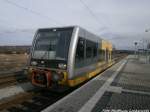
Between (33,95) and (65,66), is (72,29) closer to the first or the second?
(65,66)

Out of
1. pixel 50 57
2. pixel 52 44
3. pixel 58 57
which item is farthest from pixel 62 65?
pixel 52 44

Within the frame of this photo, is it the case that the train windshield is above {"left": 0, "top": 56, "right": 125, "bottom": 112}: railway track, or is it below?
above

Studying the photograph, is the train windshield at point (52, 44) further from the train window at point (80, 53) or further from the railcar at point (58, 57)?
the train window at point (80, 53)

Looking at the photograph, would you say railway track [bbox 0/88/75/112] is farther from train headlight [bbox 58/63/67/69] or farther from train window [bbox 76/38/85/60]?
train window [bbox 76/38/85/60]

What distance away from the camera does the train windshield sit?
802cm

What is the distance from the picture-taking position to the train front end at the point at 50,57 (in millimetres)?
7723

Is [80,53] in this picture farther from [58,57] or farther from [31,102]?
[31,102]

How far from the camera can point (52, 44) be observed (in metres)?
8.35

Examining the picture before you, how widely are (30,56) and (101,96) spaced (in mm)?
3927

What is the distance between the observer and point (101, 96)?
22.8 feet

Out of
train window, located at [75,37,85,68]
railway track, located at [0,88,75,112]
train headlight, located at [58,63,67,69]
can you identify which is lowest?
railway track, located at [0,88,75,112]

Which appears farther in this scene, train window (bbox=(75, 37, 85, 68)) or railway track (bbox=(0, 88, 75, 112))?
train window (bbox=(75, 37, 85, 68))

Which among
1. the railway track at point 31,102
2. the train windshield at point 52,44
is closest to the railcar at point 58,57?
the train windshield at point 52,44

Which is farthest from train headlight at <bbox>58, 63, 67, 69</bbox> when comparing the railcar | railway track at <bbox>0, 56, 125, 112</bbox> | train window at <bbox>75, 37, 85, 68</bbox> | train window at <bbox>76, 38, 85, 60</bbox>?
railway track at <bbox>0, 56, 125, 112</bbox>
